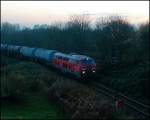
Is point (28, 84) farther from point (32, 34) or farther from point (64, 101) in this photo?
point (32, 34)

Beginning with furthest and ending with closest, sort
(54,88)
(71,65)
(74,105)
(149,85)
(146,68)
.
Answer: (71,65) → (146,68) → (149,85) → (54,88) → (74,105)

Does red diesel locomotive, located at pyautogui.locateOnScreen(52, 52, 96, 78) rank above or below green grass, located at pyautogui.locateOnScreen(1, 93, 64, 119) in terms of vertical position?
above

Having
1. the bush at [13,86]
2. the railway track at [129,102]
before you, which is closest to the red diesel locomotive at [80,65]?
the railway track at [129,102]

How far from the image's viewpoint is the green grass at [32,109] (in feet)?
79.8

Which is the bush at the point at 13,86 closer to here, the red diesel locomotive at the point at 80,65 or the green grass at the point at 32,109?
the green grass at the point at 32,109

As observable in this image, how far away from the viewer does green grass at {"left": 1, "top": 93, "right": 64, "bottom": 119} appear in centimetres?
→ 2431

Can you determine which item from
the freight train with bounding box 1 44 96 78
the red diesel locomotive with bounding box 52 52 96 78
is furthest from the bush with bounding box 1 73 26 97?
the freight train with bounding box 1 44 96 78

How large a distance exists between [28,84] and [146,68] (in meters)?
11.2

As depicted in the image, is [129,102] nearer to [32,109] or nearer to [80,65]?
[32,109]

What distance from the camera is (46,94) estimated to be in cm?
3198

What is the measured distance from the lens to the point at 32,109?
89.8ft

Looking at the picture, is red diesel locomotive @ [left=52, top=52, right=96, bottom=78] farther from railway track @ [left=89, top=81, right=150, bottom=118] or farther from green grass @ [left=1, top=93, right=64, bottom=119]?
green grass @ [left=1, top=93, right=64, bottom=119]

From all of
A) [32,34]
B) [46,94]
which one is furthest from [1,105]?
[32,34]

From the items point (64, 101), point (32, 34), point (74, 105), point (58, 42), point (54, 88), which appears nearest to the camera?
point (74, 105)
